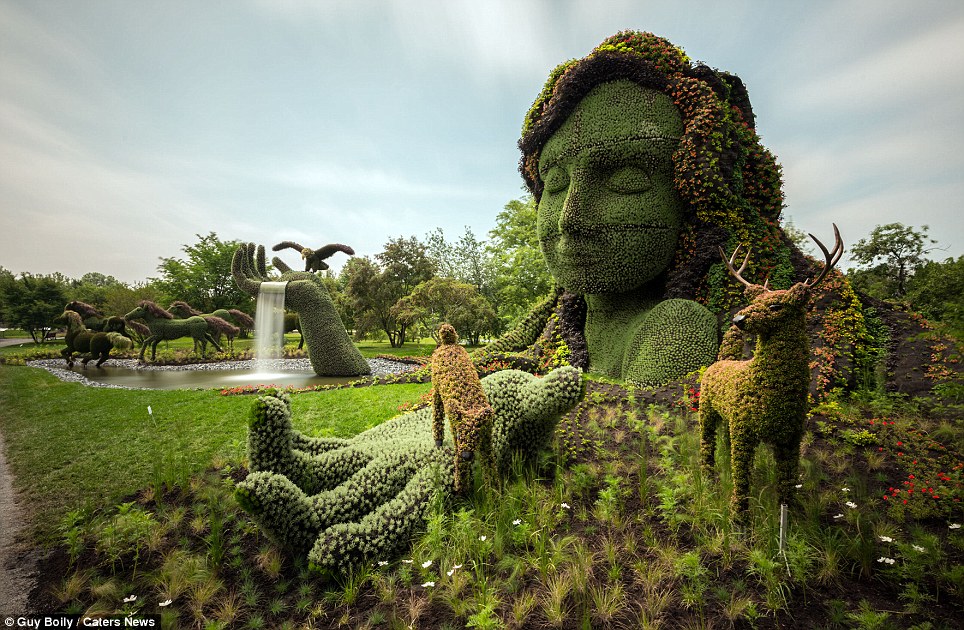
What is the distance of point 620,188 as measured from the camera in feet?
21.2

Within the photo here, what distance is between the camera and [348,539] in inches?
99.2

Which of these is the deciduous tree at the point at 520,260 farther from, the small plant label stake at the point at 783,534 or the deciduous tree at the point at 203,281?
the deciduous tree at the point at 203,281

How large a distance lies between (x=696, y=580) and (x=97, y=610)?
3580 millimetres

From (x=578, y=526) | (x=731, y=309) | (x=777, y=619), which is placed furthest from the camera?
(x=731, y=309)

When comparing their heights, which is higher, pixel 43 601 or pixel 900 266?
pixel 900 266

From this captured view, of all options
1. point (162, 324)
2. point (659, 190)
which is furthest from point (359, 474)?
point (162, 324)

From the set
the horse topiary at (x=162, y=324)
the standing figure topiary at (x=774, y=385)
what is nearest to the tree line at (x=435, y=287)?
the horse topiary at (x=162, y=324)

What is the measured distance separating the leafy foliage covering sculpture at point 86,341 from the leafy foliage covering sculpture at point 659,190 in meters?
16.2

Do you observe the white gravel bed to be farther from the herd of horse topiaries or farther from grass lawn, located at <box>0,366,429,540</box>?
the herd of horse topiaries

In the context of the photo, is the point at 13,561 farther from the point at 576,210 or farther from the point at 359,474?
the point at 576,210

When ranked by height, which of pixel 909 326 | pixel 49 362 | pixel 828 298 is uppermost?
pixel 828 298

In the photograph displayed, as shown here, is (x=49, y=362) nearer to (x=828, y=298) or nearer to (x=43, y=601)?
(x=43, y=601)

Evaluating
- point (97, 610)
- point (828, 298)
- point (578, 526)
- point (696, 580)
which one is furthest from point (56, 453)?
point (828, 298)

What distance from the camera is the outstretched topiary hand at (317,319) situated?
11.9 m
